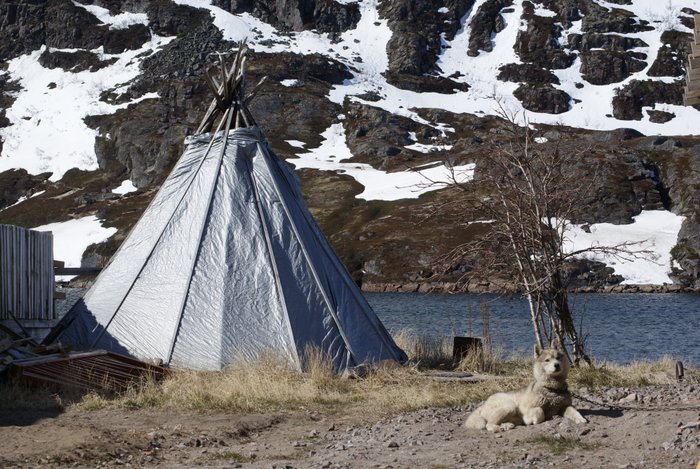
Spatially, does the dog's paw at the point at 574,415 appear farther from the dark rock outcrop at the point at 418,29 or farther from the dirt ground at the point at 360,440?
the dark rock outcrop at the point at 418,29

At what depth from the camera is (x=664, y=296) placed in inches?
2398

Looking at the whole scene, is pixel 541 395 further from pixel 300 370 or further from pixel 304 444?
pixel 300 370

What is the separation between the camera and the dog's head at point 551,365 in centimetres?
969

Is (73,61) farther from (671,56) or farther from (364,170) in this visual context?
(671,56)

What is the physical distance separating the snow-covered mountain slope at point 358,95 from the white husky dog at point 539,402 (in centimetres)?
5902

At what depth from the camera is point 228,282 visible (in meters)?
16.1

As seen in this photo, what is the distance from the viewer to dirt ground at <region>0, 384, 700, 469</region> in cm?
859

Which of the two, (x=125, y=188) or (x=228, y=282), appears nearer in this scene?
(x=228, y=282)

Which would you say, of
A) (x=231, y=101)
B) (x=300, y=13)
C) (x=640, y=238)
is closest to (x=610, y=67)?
(x=300, y=13)

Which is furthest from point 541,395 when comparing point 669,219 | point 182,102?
point 182,102

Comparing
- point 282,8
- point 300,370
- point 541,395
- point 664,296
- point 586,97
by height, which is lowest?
point 664,296

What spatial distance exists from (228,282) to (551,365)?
25.5 feet

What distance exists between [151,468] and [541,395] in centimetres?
413

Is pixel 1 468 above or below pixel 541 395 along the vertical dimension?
below
